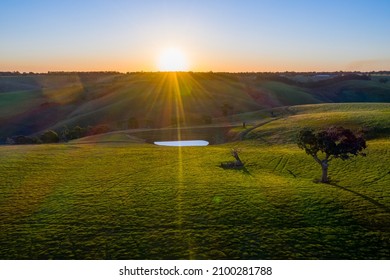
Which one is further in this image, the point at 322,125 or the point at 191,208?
the point at 322,125

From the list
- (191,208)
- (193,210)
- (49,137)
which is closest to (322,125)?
(191,208)

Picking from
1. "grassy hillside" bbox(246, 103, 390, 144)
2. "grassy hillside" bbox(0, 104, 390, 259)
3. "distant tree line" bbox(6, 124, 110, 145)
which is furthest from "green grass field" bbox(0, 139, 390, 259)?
"distant tree line" bbox(6, 124, 110, 145)

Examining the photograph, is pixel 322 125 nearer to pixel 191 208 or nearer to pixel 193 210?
pixel 191 208

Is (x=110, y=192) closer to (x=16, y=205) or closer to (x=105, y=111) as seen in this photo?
(x=16, y=205)

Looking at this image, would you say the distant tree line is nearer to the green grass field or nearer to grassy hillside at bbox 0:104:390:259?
grassy hillside at bbox 0:104:390:259

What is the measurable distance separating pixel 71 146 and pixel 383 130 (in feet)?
229

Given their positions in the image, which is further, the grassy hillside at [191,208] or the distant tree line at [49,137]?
the distant tree line at [49,137]

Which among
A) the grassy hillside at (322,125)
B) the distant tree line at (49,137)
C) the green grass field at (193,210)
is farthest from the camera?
the distant tree line at (49,137)

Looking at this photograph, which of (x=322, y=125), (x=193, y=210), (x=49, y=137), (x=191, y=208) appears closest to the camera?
(x=193, y=210)

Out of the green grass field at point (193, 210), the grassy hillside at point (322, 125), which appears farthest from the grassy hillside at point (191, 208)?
the grassy hillside at point (322, 125)

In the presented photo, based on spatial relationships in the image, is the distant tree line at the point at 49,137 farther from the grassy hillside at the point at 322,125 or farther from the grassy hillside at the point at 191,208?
the grassy hillside at the point at 322,125

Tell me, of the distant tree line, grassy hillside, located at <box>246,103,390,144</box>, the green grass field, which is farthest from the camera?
the distant tree line
